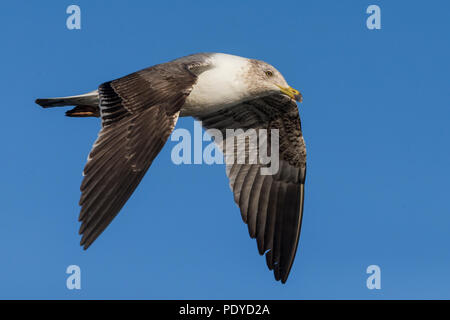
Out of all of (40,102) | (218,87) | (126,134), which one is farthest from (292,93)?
(40,102)

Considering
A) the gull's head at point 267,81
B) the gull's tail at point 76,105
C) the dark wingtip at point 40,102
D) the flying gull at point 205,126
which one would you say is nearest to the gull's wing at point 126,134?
the flying gull at point 205,126

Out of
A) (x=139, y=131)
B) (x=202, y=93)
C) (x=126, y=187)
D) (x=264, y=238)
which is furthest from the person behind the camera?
(x=264, y=238)

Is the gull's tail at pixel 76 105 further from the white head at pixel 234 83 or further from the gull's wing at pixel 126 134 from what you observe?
the white head at pixel 234 83

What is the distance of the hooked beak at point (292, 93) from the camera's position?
987 centimetres

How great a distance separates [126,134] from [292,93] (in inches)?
115

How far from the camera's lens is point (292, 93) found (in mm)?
9898

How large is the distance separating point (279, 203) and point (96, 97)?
3.21 m

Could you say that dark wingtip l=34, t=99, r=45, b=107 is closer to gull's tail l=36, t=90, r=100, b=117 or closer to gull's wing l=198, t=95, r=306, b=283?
gull's tail l=36, t=90, r=100, b=117

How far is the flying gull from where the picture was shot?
7535 mm

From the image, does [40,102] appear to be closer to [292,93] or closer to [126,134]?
[126,134]

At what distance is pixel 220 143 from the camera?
10.8 m

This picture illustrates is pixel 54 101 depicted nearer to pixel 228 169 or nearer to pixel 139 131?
pixel 139 131

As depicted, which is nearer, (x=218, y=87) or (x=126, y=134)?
(x=126, y=134)
